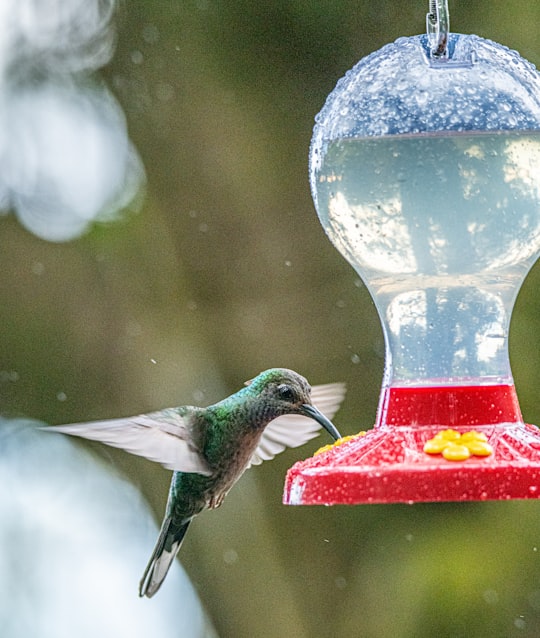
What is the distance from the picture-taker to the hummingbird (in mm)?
3074

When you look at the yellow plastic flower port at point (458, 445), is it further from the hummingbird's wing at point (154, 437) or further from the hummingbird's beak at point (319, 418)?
the hummingbird's wing at point (154, 437)

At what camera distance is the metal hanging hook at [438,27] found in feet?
9.09

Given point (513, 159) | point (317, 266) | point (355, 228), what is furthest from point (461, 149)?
point (317, 266)

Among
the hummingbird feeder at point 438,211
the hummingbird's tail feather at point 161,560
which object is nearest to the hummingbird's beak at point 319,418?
the hummingbird feeder at point 438,211

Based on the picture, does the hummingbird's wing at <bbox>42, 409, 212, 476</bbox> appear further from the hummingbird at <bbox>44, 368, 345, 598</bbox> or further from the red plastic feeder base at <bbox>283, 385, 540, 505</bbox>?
the red plastic feeder base at <bbox>283, 385, 540, 505</bbox>

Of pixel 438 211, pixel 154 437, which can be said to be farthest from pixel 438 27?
pixel 154 437

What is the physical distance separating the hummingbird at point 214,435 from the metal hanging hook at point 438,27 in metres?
0.90

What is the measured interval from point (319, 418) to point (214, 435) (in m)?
0.45

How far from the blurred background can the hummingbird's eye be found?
74.7 inches

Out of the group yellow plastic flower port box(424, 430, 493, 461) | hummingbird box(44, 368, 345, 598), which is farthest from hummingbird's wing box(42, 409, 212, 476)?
yellow plastic flower port box(424, 430, 493, 461)

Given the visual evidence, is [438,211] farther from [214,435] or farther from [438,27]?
[214,435]

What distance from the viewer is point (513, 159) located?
286cm

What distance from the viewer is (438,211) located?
2932 mm

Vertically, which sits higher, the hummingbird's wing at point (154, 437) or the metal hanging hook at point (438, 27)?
the metal hanging hook at point (438, 27)
